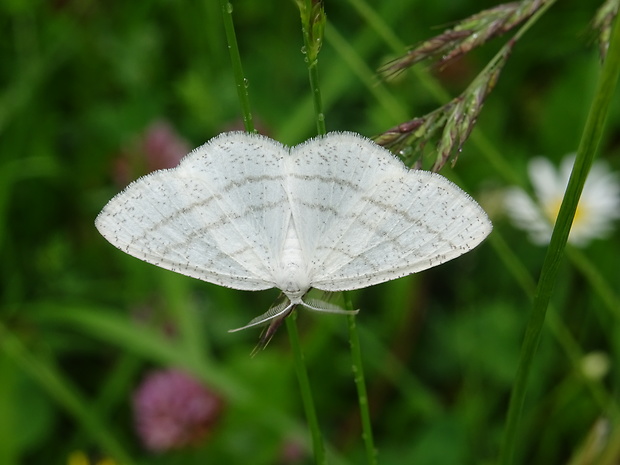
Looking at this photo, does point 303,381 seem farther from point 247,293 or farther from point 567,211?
point 247,293

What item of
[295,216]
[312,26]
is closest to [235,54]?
[312,26]

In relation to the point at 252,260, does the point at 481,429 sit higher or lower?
lower

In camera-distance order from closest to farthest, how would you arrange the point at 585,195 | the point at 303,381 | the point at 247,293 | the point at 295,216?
the point at 303,381 → the point at 295,216 → the point at 247,293 → the point at 585,195

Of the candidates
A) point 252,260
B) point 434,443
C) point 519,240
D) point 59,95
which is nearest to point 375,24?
point 252,260

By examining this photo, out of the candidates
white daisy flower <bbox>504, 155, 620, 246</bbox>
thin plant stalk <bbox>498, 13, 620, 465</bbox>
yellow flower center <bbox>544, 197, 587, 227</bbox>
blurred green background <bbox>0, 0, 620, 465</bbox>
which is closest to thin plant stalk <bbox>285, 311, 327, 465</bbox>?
thin plant stalk <bbox>498, 13, 620, 465</bbox>

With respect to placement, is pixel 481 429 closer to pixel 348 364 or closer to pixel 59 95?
pixel 348 364

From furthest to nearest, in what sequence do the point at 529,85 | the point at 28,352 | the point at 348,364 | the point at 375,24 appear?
the point at 529,85
the point at 348,364
the point at 28,352
the point at 375,24
